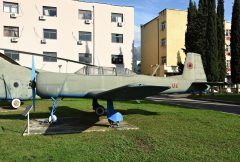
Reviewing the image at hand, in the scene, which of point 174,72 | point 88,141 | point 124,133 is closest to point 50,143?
point 88,141

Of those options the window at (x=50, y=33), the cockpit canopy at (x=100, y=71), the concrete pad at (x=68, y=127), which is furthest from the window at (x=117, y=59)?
the concrete pad at (x=68, y=127)

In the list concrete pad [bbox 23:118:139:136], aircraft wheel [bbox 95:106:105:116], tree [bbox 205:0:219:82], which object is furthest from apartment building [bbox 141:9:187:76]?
concrete pad [bbox 23:118:139:136]

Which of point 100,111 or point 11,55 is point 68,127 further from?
point 11,55

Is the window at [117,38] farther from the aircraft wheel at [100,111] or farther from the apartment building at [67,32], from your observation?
the aircraft wheel at [100,111]

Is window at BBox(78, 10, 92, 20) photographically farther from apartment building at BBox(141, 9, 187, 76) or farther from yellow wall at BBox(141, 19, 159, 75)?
yellow wall at BBox(141, 19, 159, 75)

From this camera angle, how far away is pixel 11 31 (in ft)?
114

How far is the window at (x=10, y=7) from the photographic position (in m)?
34.6

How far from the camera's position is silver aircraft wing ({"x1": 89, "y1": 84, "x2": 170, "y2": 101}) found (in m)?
9.16

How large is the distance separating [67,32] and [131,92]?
29269 mm

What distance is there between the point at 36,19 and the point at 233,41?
81.7ft

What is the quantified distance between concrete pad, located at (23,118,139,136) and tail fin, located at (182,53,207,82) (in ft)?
15.7

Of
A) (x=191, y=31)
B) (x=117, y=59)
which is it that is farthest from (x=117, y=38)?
(x=191, y=31)

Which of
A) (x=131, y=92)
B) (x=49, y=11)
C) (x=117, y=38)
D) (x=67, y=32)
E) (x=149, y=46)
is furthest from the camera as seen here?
(x=149, y=46)

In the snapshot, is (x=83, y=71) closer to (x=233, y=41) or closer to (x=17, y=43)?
(x=17, y=43)
